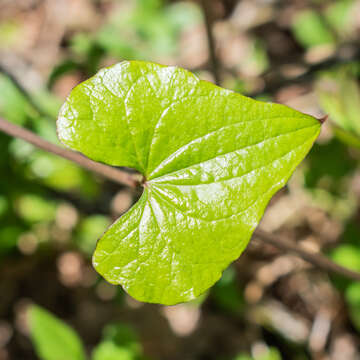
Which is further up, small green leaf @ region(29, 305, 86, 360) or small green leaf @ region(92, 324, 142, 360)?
small green leaf @ region(29, 305, 86, 360)

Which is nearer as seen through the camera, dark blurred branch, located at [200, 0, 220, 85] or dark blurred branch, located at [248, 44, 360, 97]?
dark blurred branch, located at [200, 0, 220, 85]

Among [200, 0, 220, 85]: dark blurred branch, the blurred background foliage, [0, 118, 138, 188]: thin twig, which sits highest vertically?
[0, 118, 138, 188]: thin twig

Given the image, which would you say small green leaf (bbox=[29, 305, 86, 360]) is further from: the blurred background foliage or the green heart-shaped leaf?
the green heart-shaped leaf

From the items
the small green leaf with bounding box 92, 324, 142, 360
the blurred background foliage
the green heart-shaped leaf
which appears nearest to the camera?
the green heart-shaped leaf

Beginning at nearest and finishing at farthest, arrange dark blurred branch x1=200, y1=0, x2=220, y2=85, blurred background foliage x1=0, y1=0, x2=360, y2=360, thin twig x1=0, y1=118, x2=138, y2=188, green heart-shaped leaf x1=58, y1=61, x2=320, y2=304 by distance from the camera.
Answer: green heart-shaped leaf x1=58, y1=61, x2=320, y2=304 → thin twig x1=0, y1=118, x2=138, y2=188 → dark blurred branch x1=200, y1=0, x2=220, y2=85 → blurred background foliage x1=0, y1=0, x2=360, y2=360

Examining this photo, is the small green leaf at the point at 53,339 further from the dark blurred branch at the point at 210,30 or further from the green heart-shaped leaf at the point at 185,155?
the dark blurred branch at the point at 210,30

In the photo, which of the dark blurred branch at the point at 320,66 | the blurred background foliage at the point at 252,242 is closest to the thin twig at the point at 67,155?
the blurred background foliage at the point at 252,242

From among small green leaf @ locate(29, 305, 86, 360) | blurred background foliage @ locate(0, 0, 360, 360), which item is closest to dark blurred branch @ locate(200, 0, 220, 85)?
blurred background foliage @ locate(0, 0, 360, 360)

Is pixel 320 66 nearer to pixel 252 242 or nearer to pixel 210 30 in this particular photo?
pixel 210 30
